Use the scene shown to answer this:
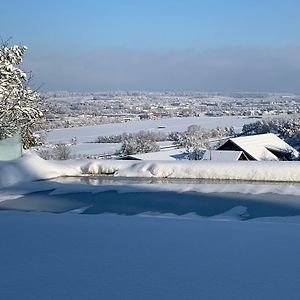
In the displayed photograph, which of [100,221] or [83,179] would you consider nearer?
[100,221]

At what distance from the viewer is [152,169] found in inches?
248

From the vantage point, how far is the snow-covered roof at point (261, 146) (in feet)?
53.5

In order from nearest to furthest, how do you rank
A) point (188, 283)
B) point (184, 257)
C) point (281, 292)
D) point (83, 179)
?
point (281, 292), point (188, 283), point (184, 257), point (83, 179)

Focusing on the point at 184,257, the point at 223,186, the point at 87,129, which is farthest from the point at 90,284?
the point at 87,129

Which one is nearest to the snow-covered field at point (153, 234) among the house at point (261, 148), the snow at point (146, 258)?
the snow at point (146, 258)

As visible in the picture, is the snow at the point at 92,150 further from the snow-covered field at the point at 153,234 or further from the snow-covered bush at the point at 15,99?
the snow-covered field at the point at 153,234

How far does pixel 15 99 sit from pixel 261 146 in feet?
36.8

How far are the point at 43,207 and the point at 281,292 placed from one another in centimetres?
292

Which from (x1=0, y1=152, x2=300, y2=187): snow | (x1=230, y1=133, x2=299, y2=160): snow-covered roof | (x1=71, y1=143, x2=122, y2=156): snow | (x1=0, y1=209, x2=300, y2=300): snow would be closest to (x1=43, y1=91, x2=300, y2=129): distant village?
(x1=71, y1=143, x2=122, y2=156): snow

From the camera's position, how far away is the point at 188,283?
7.87ft

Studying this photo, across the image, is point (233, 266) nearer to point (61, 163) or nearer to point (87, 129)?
point (61, 163)

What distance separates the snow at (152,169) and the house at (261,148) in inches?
393

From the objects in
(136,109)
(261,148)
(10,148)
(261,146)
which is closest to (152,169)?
(10,148)

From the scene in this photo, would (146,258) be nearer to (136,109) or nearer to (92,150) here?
(92,150)
